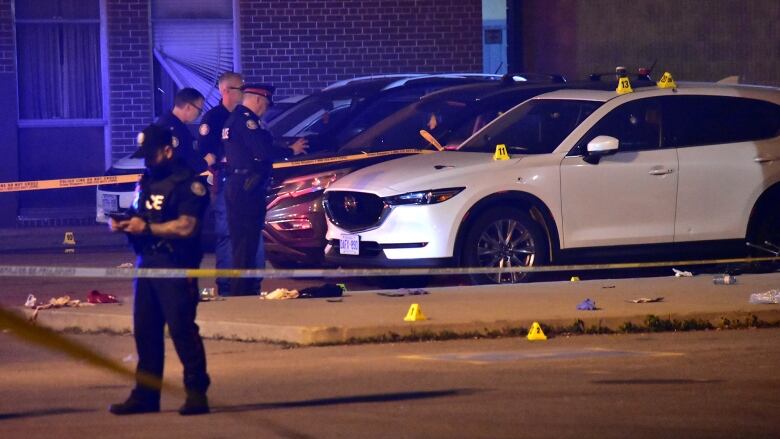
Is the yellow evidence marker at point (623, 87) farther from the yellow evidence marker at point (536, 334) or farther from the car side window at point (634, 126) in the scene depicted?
the yellow evidence marker at point (536, 334)

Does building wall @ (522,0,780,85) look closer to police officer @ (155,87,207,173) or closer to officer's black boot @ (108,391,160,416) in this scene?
police officer @ (155,87,207,173)

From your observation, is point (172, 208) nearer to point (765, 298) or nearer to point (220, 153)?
point (220, 153)

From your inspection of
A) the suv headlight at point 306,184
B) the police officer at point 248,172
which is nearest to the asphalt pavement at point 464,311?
the police officer at point 248,172

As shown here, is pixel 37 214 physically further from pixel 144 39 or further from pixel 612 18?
pixel 612 18

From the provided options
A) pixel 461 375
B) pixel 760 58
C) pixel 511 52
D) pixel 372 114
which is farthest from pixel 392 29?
pixel 461 375

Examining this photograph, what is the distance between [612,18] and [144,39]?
301 inches

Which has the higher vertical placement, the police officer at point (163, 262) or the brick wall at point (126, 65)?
the brick wall at point (126, 65)

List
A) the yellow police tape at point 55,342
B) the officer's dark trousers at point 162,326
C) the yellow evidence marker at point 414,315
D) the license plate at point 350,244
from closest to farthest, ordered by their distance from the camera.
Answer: the officer's dark trousers at point 162,326 → the yellow police tape at point 55,342 → the yellow evidence marker at point 414,315 → the license plate at point 350,244

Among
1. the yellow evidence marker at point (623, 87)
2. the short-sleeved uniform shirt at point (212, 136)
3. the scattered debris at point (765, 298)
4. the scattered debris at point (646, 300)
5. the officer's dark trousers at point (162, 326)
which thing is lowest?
the scattered debris at point (646, 300)

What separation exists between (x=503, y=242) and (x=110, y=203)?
6.23m

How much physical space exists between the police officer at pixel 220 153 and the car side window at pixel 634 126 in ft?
10.4

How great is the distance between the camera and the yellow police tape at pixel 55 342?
374 inches

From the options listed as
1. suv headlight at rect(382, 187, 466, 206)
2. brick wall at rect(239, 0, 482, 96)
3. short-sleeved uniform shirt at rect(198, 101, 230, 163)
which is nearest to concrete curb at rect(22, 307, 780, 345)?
suv headlight at rect(382, 187, 466, 206)

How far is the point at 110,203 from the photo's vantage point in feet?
55.7
